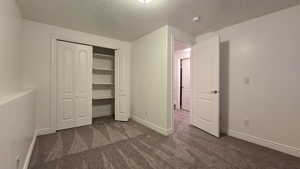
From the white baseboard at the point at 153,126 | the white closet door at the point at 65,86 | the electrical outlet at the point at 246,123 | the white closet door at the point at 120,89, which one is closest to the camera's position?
the electrical outlet at the point at 246,123

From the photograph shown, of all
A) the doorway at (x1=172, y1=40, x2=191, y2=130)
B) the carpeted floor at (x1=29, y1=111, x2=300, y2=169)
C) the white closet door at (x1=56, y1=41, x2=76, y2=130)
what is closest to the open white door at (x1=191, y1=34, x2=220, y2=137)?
the carpeted floor at (x1=29, y1=111, x2=300, y2=169)

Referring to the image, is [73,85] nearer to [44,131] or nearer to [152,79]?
[44,131]

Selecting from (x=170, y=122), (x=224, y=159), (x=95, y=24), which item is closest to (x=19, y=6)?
(x=95, y=24)

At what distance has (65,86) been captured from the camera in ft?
9.63

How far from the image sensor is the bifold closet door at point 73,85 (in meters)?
2.87

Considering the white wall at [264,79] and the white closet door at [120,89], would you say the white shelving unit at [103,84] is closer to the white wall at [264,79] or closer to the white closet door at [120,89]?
the white closet door at [120,89]

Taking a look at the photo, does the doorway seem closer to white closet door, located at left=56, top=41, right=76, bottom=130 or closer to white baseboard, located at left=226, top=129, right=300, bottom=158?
white baseboard, located at left=226, top=129, right=300, bottom=158

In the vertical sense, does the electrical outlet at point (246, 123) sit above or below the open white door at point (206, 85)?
below

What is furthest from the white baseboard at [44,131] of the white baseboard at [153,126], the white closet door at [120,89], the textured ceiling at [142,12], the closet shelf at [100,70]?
the textured ceiling at [142,12]

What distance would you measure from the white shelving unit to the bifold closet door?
22.6 inches

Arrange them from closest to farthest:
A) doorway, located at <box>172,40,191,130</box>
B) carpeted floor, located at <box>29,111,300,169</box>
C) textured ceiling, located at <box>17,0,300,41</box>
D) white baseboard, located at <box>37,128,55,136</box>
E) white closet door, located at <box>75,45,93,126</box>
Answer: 1. carpeted floor, located at <box>29,111,300,169</box>
2. textured ceiling, located at <box>17,0,300,41</box>
3. white baseboard, located at <box>37,128,55,136</box>
4. white closet door, located at <box>75,45,93,126</box>
5. doorway, located at <box>172,40,191,130</box>

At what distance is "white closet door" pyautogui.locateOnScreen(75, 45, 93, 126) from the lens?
3090 mm

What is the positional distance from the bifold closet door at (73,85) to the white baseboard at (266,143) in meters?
3.43

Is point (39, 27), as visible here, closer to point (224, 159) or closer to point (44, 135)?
point (44, 135)
